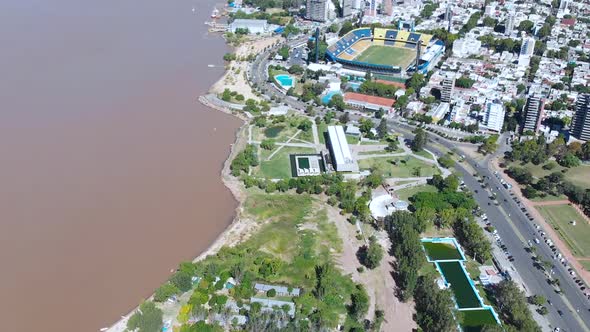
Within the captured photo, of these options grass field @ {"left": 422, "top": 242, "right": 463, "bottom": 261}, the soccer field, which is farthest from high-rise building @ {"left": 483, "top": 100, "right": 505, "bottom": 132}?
grass field @ {"left": 422, "top": 242, "right": 463, "bottom": 261}

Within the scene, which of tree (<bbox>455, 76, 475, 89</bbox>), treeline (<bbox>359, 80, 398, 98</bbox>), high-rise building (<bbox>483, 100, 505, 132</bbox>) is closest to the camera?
high-rise building (<bbox>483, 100, 505, 132</bbox>)

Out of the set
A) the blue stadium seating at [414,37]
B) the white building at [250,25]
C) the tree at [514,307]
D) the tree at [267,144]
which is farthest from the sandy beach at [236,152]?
the blue stadium seating at [414,37]

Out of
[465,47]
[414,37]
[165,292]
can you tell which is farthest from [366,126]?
[414,37]

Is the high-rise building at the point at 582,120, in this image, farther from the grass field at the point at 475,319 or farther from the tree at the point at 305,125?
the grass field at the point at 475,319

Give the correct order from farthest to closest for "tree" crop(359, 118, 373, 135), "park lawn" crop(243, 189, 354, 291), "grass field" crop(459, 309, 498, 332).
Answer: "tree" crop(359, 118, 373, 135) → "park lawn" crop(243, 189, 354, 291) → "grass field" crop(459, 309, 498, 332)

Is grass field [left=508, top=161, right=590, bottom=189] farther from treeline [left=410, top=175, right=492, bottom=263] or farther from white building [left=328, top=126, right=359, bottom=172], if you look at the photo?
white building [left=328, top=126, right=359, bottom=172]

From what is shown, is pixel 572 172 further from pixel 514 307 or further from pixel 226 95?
pixel 226 95

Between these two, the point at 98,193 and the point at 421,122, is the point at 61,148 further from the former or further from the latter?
the point at 421,122
